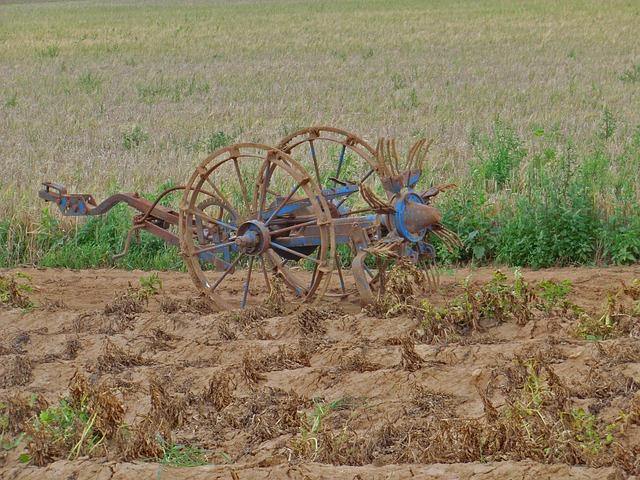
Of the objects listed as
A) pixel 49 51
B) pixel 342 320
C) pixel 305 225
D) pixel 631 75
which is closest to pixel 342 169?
pixel 305 225

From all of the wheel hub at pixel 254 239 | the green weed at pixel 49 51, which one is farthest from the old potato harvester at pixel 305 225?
the green weed at pixel 49 51

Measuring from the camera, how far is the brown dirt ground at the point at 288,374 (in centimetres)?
393

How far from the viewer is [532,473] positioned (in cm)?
357

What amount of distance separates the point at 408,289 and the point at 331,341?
26.8 inches

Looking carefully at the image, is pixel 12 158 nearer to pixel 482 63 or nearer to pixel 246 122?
pixel 246 122

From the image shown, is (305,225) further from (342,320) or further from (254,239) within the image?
(342,320)

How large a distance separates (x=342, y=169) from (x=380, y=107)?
17.9 feet

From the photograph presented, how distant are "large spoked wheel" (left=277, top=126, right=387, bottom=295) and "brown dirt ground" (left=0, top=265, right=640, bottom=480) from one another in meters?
0.67

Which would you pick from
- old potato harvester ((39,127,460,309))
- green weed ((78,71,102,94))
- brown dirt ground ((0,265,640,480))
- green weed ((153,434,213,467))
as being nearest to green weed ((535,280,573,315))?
brown dirt ground ((0,265,640,480))

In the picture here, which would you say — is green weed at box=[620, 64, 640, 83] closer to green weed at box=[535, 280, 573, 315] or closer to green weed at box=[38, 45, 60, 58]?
green weed at box=[535, 280, 573, 315]

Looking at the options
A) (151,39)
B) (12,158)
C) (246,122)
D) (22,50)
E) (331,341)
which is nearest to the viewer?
(331,341)

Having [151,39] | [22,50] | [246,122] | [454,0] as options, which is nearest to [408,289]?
[246,122]

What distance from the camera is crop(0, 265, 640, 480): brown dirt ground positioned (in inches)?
155

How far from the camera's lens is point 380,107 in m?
14.3
